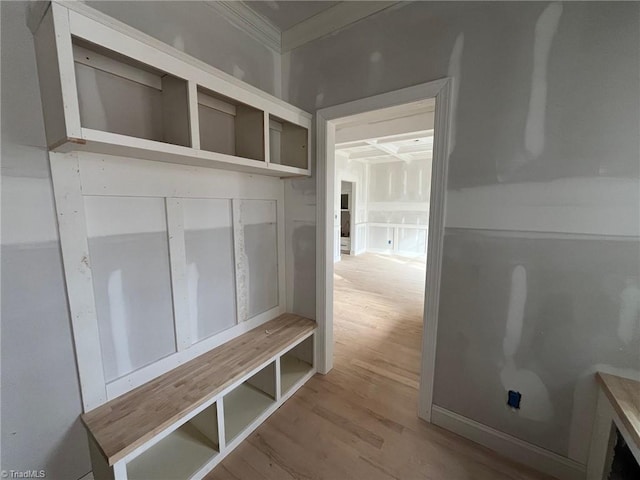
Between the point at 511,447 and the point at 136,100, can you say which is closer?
the point at 136,100

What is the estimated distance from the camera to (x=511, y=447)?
1484mm

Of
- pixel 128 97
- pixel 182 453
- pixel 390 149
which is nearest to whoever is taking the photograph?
pixel 128 97

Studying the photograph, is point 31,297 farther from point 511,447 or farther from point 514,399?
point 511,447

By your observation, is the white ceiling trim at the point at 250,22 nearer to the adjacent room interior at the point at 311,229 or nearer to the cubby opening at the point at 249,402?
the adjacent room interior at the point at 311,229

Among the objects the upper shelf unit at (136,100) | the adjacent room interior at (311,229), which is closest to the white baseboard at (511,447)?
the adjacent room interior at (311,229)

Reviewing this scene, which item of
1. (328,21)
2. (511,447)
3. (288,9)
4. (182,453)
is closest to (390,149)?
(328,21)

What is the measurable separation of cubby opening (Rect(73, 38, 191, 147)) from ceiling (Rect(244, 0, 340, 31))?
947mm

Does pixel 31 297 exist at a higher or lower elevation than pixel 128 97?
lower

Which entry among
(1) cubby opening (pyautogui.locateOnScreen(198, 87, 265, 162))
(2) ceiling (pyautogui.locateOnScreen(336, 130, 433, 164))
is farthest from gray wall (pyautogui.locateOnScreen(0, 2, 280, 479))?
(2) ceiling (pyautogui.locateOnScreen(336, 130, 433, 164))

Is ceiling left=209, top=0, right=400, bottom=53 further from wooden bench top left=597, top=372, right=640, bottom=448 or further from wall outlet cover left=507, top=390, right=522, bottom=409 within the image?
wall outlet cover left=507, top=390, right=522, bottom=409

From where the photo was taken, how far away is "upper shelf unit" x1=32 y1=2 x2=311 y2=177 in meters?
0.89

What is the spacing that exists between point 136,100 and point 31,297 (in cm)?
102

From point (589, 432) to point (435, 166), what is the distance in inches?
63.5

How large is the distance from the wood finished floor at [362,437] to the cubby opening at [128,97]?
1817 mm
